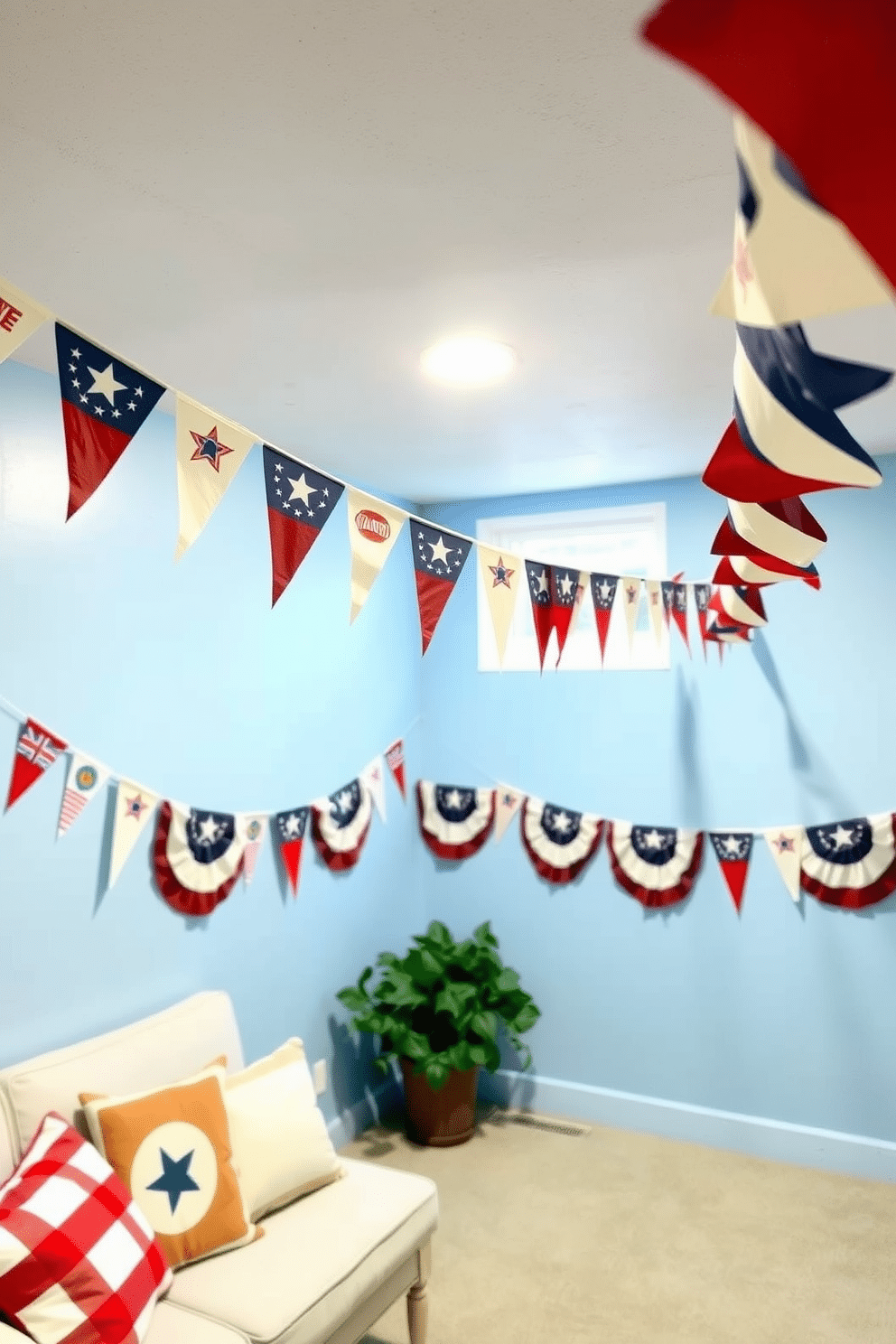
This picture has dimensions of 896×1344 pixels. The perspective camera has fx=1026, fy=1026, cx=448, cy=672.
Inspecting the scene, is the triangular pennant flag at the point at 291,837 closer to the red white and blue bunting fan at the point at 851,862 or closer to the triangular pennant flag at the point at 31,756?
the triangular pennant flag at the point at 31,756

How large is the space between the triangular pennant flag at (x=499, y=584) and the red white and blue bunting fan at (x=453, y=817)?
180 centimetres

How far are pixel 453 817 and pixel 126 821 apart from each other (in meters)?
1.77

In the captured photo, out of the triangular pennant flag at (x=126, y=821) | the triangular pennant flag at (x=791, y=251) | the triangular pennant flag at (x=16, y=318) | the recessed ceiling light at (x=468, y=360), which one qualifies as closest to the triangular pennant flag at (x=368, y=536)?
the recessed ceiling light at (x=468, y=360)

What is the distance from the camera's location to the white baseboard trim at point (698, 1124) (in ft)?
11.7

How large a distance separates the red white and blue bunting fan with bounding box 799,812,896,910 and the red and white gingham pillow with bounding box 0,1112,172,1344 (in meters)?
2.45

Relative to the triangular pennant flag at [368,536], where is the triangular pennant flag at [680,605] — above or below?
above

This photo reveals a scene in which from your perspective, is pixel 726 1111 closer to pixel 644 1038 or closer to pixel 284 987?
pixel 644 1038

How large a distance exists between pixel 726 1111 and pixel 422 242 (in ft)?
10.8

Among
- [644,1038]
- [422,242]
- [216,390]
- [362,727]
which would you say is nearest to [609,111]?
[422,242]

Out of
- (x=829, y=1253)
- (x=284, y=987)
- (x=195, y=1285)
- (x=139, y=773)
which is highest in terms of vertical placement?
(x=139, y=773)

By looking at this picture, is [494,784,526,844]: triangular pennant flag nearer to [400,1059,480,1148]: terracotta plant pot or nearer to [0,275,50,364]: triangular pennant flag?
[400,1059,480,1148]: terracotta plant pot

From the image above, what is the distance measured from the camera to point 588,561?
164 inches

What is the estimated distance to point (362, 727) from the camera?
13.1 feet

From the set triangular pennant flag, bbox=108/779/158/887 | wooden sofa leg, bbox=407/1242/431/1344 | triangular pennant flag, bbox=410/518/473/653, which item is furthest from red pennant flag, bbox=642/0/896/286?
wooden sofa leg, bbox=407/1242/431/1344
